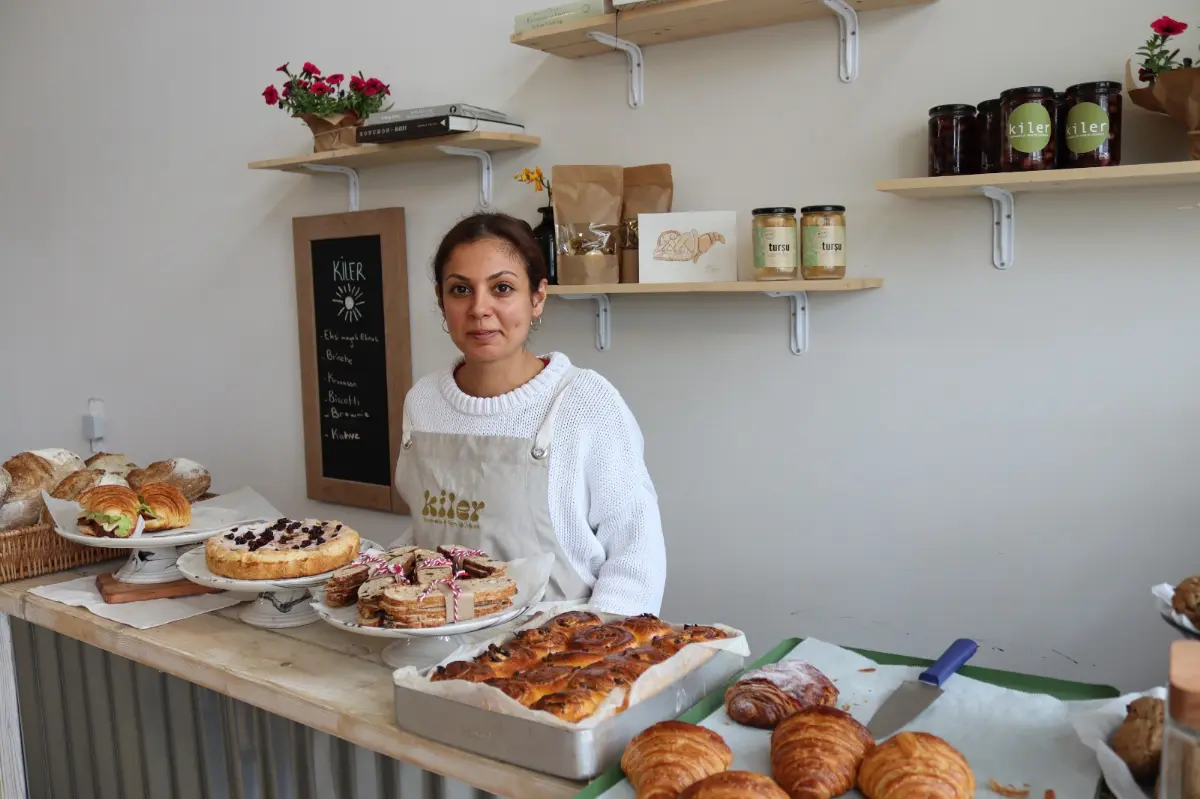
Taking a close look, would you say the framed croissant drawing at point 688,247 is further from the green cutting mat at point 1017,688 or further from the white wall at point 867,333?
the green cutting mat at point 1017,688

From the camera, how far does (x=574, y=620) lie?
144cm

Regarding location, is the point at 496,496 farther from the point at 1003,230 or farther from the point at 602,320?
the point at 1003,230

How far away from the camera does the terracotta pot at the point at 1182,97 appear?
5.99 feet

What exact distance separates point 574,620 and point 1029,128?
50.0 inches

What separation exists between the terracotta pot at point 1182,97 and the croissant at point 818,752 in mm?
1353

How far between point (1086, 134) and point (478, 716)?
1.52 meters

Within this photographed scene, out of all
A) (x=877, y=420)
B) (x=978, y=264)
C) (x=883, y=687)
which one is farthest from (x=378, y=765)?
(x=978, y=264)

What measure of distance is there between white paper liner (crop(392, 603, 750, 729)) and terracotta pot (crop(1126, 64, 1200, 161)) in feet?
4.20

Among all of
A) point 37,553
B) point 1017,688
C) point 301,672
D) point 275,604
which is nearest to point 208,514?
point 37,553

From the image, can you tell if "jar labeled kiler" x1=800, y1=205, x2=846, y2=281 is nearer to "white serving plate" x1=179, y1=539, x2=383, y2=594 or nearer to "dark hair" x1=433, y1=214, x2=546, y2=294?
"dark hair" x1=433, y1=214, x2=546, y2=294

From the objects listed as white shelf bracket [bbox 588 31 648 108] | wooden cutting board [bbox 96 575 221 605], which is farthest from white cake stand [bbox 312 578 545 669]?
white shelf bracket [bbox 588 31 648 108]

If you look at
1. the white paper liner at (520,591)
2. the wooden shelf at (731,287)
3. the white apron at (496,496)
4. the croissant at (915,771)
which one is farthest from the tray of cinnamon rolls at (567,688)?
the wooden shelf at (731,287)

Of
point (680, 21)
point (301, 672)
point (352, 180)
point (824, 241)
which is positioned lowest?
point (301, 672)

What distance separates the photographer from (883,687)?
4.32 feet
